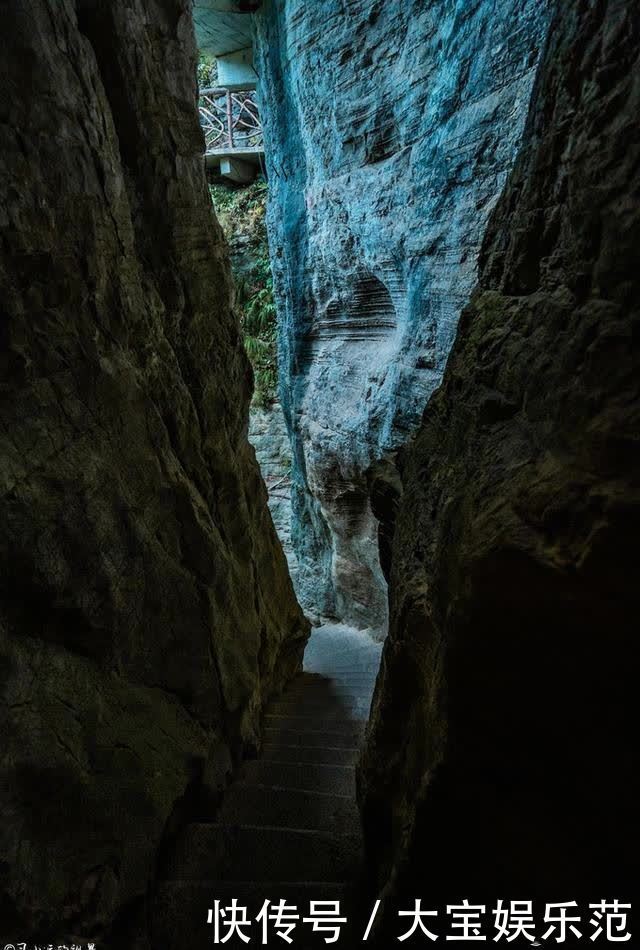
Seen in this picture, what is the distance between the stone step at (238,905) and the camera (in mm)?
2875

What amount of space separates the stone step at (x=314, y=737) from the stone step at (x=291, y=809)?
0.93 meters

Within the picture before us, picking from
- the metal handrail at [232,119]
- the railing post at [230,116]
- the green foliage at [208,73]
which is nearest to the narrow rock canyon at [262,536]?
the metal handrail at [232,119]

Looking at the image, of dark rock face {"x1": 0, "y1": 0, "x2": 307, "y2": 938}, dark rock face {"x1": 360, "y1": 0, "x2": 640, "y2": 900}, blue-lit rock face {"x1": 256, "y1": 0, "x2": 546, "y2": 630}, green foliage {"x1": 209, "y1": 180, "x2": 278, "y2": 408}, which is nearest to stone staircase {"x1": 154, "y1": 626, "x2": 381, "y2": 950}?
dark rock face {"x1": 0, "y1": 0, "x2": 307, "y2": 938}

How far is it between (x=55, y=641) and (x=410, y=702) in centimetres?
196

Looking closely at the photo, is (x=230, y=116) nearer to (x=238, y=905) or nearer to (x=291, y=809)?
(x=291, y=809)

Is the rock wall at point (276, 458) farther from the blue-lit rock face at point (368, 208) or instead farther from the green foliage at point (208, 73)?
the green foliage at point (208, 73)

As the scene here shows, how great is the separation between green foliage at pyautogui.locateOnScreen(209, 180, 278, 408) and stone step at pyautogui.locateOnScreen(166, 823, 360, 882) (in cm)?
1434

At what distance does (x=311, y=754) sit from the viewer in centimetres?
489

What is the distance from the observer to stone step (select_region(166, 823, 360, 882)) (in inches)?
130

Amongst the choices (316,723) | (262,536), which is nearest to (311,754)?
(316,723)

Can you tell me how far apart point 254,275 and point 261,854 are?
636 inches

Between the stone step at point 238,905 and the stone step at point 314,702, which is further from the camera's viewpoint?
the stone step at point 314,702

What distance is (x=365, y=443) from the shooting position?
29.3 feet

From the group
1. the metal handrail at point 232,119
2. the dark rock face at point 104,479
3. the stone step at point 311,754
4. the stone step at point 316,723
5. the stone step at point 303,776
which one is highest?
the metal handrail at point 232,119
